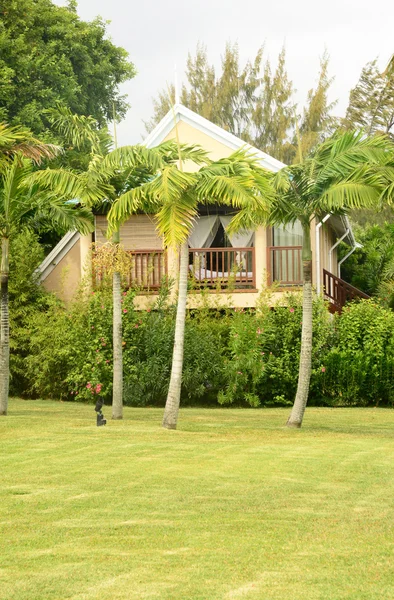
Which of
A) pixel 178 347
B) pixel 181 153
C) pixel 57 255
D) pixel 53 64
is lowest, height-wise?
pixel 178 347

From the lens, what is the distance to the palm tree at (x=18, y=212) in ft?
58.5

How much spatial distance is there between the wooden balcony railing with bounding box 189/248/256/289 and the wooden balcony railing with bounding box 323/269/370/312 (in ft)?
6.85

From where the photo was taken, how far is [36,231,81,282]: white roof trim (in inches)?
1036

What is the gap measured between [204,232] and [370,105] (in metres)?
24.9

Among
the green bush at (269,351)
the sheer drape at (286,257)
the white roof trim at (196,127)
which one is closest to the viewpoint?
the green bush at (269,351)

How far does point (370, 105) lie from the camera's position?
4700 cm

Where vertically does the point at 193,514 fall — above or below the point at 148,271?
below

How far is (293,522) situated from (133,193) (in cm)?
852

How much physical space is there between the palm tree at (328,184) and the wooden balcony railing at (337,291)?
7.64m

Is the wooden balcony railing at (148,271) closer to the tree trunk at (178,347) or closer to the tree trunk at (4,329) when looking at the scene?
the tree trunk at (4,329)

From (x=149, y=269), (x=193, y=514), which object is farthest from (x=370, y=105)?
(x=193, y=514)

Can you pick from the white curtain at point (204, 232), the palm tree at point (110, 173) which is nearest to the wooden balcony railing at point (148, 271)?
the white curtain at point (204, 232)

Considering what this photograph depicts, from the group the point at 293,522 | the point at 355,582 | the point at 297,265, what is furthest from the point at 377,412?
the point at 355,582

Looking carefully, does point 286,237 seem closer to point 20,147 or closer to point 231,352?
point 231,352
